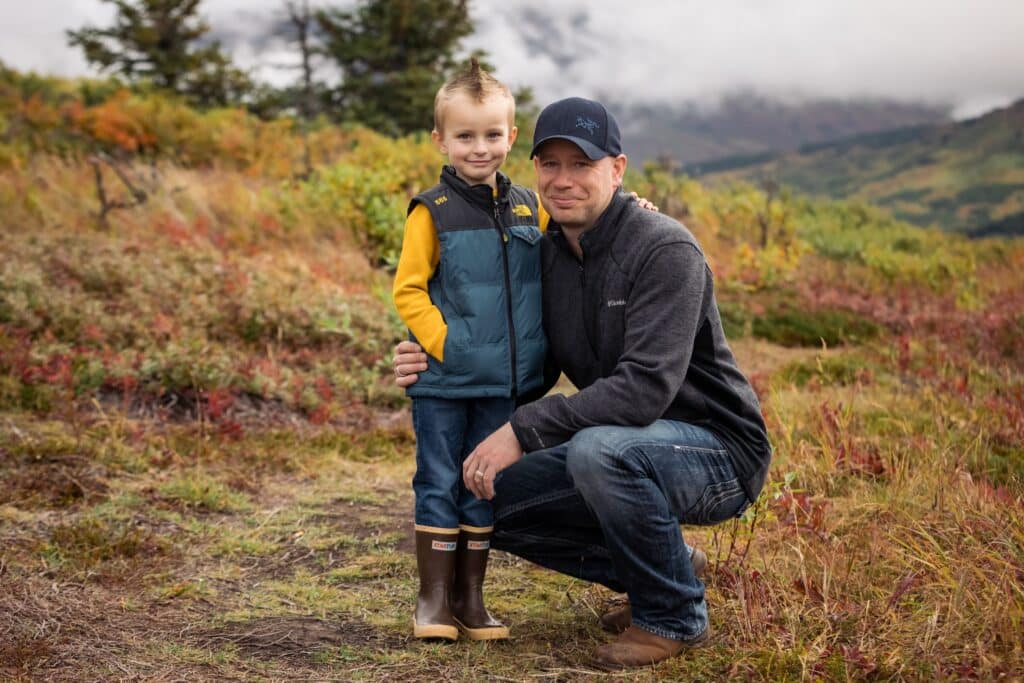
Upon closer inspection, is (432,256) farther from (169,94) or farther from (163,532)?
(169,94)

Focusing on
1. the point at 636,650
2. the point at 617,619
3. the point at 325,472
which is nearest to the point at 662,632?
the point at 636,650

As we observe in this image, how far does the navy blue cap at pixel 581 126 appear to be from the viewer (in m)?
3.02

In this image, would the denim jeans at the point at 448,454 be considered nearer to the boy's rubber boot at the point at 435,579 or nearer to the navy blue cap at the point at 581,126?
the boy's rubber boot at the point at 435,579

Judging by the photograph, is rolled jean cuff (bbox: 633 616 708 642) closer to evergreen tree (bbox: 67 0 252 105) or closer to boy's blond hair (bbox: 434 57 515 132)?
boy's blond hair (bbox: 434 57 515 132)

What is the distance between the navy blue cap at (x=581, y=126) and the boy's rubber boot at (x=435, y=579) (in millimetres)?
1347

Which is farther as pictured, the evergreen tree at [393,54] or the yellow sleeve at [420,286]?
the evergreen tree at [393,54]

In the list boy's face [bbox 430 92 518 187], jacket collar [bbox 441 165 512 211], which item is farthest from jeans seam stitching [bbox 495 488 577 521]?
boy's face [bbox 430 92 518 187]

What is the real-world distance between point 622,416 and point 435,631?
0.99 metres

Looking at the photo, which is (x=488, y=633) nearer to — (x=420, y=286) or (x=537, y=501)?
(x=537, y=501)

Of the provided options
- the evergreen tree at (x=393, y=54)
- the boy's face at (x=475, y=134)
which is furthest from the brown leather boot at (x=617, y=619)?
the evergreen tree at (x=393, y=54)

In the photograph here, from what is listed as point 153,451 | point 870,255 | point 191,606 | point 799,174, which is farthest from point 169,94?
point 799,174

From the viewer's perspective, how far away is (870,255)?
15836mm

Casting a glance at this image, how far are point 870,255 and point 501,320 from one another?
46.3 feet

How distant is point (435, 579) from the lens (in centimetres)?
321
